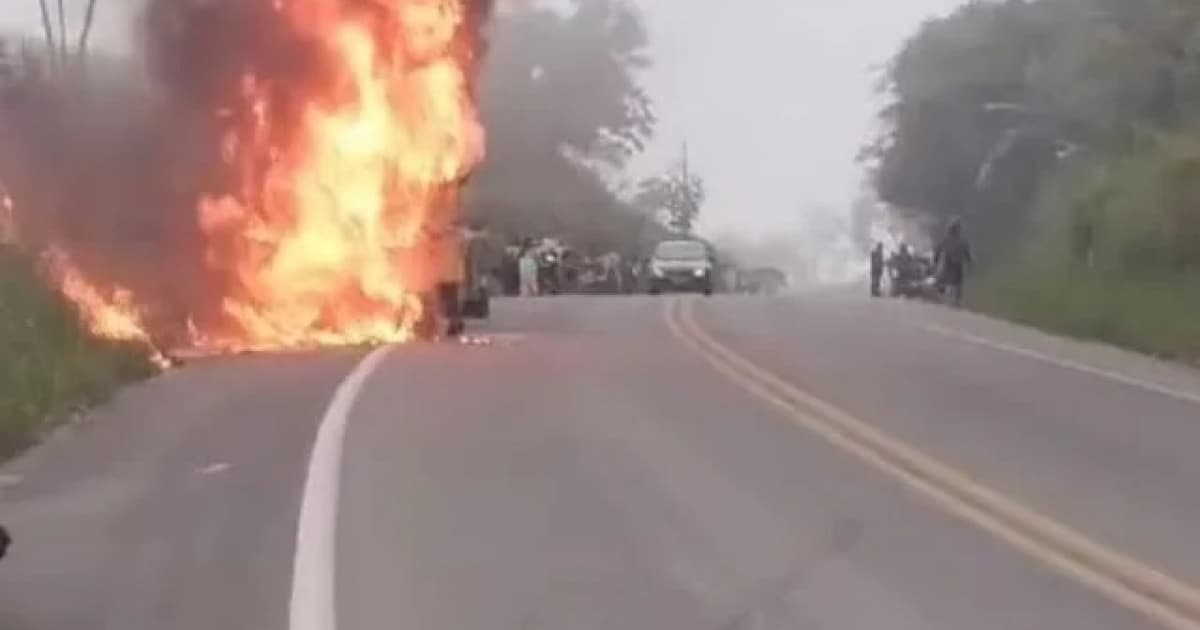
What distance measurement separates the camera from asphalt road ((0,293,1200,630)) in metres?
12.0

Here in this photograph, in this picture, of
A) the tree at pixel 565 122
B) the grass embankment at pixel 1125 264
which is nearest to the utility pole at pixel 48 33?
the grass embankment at pixel 1125 264

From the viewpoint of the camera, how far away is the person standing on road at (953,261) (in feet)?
157

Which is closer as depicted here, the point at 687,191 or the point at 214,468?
the point at 214,468

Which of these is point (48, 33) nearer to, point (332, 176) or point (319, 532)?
point (332, 176)

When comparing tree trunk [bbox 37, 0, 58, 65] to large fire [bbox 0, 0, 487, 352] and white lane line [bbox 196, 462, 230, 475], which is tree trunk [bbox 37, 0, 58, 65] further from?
white lane line [bbox 196, 462, 230, 475]

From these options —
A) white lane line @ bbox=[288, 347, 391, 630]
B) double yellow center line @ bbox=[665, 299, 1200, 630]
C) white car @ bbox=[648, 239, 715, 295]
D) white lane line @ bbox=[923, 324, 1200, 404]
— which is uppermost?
white lane line @ bbox=[288, 347, 391, 630]

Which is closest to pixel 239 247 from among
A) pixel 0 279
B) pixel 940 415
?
pixel 0 279

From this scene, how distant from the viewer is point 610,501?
1574 centimetres

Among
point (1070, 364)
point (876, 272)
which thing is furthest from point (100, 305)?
point (876, 272)

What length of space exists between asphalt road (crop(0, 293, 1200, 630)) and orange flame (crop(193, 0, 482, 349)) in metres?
7.01

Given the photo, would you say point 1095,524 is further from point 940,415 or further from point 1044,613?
point 940,415

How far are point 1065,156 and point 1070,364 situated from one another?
35445 mm

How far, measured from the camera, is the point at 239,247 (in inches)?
1372

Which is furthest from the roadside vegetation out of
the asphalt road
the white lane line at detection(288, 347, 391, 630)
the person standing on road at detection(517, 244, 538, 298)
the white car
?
the white lane line at detection(288, 347, 391, 630)
